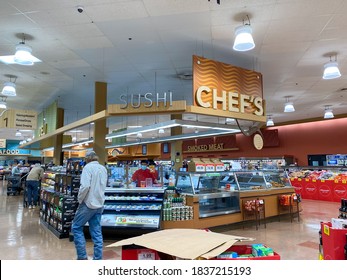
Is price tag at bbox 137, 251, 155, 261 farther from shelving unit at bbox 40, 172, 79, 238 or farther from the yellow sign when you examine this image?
the yellow sign

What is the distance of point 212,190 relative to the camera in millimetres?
6418

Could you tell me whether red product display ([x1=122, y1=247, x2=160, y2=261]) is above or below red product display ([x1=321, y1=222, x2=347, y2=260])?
above

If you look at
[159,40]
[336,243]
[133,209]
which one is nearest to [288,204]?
[133,209]

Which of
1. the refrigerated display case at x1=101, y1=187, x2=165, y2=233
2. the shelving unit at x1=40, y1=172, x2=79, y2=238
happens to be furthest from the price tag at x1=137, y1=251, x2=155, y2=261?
the shelving unit at x1=40, y1=172, x2=79, y2=238

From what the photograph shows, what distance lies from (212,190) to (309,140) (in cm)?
1058

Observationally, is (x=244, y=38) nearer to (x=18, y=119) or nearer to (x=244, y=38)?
(x=244, y=38)

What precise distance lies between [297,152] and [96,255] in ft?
45.3

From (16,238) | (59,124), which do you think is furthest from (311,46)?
(59,124)

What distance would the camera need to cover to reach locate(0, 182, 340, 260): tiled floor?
4508 mm

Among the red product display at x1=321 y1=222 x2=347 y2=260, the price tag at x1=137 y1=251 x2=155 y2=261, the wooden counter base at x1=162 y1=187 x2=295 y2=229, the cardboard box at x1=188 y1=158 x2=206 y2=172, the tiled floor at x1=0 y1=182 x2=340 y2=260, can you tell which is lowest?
the tiled floor at x1=0 y1=182 x2=340 y2=260

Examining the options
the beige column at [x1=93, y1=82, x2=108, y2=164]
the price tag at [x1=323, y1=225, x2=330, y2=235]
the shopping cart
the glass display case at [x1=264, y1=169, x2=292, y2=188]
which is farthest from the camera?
the shopping cart

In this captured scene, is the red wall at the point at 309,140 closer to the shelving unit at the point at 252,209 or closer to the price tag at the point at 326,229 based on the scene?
the shelving unit at the point at 252,209

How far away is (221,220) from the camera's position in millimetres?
5902

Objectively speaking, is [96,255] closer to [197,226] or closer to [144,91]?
[197,226]
